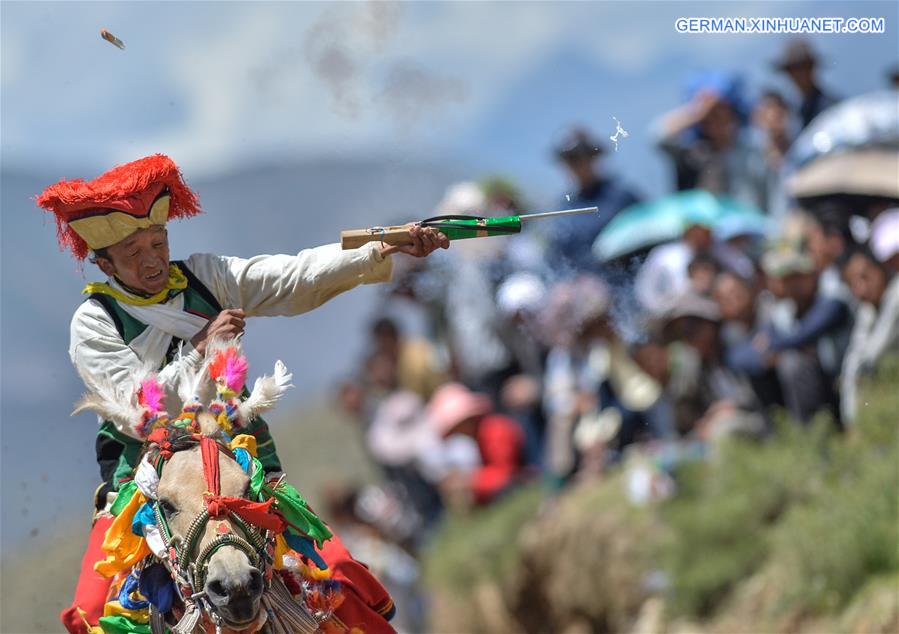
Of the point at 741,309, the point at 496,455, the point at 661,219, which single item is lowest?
the point at 496,455

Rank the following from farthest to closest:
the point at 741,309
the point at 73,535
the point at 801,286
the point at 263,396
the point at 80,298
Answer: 1. the point at 741,309
2. the point at 73,535
3. the point at 801,286
4. the point at 80,298
5. the point at 263,396

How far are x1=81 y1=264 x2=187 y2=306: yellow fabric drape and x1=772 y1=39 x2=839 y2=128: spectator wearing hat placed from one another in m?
6.80

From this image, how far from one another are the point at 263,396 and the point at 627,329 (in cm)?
759

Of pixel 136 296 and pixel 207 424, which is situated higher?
pixel 136 296

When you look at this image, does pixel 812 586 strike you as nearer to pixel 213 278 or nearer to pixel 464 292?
pixel 464 292

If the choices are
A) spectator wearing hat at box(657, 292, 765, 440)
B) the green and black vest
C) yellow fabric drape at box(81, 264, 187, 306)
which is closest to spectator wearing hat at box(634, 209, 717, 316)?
spectator wearing hat at box(657, 292, 765, 440)

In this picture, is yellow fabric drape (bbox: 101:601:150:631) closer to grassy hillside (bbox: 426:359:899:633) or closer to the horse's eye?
the horse's eye

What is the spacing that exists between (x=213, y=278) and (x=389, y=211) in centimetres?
756

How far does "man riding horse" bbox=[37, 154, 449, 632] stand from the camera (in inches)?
264

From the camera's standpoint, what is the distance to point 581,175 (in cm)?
1295

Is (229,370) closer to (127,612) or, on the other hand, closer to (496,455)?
Answer: (127,612)

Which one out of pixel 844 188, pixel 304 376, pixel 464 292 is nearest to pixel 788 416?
pixel 844 188

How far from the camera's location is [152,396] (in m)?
6.41

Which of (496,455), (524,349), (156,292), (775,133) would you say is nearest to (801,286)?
(775,133)
